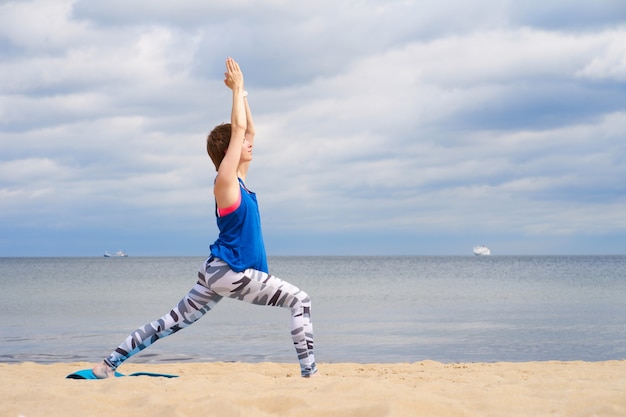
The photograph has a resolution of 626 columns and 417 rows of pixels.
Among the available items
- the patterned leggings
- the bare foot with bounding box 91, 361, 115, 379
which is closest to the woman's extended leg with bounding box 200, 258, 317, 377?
the patterned leggings

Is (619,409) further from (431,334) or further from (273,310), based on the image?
(273,310)

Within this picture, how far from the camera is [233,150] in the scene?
5.77 m

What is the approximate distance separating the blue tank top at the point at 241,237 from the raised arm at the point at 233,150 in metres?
0.12

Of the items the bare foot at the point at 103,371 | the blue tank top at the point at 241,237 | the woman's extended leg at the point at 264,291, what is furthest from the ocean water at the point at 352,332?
Answer: the blue tank top at the point at 241,237

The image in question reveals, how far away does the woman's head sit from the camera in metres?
5.98

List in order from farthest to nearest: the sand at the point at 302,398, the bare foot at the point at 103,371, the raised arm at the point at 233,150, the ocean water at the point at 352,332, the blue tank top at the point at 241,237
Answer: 1. the ocean water at the point at 352,332
2. the bare foot at the point at 103,371
3. the blue tank top at the point at 241,237
4. the raised arm at the point at 233,150
5. the sand at the point at 302,398

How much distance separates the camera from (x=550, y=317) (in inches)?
766

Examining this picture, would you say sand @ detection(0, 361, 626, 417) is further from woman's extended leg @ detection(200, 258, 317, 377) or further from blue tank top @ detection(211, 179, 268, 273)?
blue tank top @ detection(211, 179, 268, 273)

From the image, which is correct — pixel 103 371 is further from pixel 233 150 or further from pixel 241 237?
pixel 233 150

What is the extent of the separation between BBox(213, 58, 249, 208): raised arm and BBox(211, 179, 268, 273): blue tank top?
0.12 meters

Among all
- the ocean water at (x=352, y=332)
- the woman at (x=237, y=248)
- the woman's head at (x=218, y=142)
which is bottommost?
the ocean water at (x=352, y=332)

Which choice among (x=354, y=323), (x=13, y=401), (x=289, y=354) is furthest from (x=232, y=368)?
(x=354, y=323)

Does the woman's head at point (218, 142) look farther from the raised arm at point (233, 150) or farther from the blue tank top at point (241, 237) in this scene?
the blue tank top at point (241, 237)

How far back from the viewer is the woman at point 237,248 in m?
5.79
